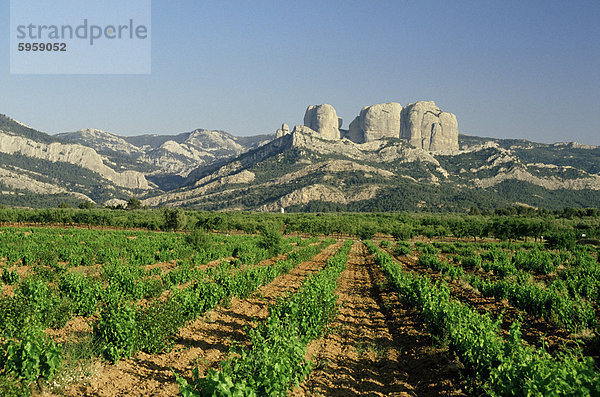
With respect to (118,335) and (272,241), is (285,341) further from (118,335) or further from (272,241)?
(272,241)

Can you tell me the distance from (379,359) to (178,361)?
6006 millimetres

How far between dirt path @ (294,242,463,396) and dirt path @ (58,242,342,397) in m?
2.79

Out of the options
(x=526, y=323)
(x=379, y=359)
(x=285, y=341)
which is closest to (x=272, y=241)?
(x=526, y=323)

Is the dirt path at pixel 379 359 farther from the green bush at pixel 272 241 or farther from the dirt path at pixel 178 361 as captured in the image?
the green bush at pixel 272 241

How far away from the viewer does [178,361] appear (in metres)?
9.89

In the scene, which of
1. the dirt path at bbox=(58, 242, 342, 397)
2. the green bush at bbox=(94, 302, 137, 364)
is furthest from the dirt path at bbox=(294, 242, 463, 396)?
the green bush at bbox=(94, 302, 137, 364)

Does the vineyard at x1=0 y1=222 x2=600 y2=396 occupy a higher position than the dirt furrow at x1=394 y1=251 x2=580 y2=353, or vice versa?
the vineyard at x1=0 y1=222 x2=600 y2=396

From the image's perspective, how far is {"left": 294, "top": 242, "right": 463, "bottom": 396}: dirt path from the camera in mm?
9195

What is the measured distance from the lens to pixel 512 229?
7112 cm

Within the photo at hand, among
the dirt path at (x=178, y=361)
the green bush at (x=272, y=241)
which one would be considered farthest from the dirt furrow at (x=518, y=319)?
the green bush at (x=272, y=241)

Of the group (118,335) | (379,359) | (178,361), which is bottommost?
(379,359)

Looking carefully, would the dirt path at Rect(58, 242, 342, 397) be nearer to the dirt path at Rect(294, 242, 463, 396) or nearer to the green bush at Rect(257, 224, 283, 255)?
the dirt path at Rect(294, 242, 463, 396)

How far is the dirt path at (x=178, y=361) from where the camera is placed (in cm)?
812

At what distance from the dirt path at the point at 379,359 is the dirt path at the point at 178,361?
2791mm
